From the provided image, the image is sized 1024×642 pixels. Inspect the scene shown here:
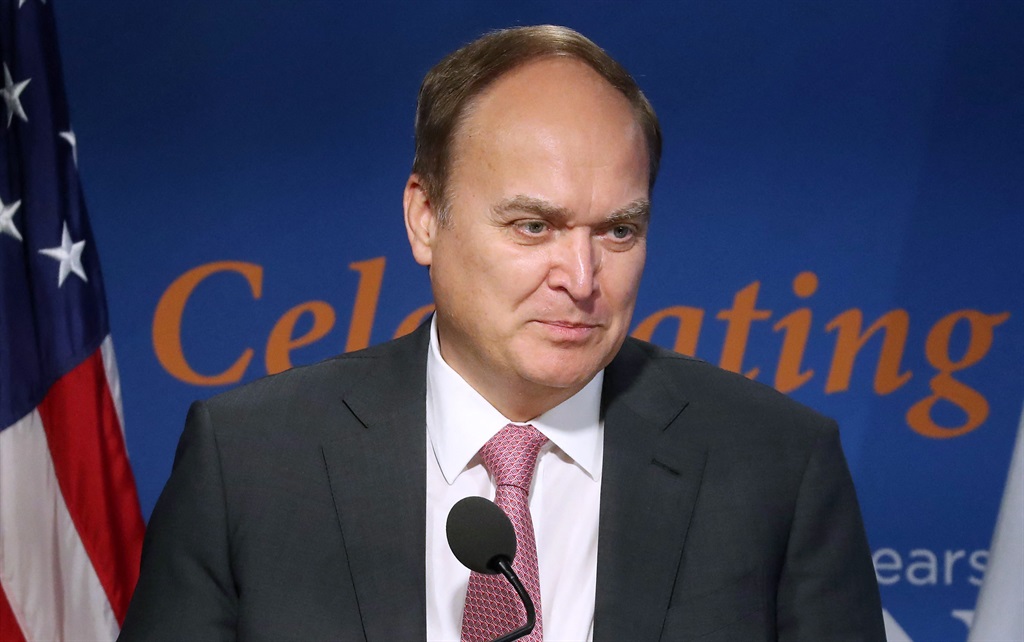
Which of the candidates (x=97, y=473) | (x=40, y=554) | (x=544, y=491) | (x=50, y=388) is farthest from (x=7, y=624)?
(x=544, y=491)

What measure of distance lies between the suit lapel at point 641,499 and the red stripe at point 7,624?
1607mm

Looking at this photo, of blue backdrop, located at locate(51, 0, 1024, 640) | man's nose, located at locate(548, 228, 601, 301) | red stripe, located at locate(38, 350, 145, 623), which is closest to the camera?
man's nose, located at locate(548, 228, 601, 301)

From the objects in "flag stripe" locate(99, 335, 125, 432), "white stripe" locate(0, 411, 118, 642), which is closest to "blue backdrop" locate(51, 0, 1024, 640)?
"flag stripe" locate(99, 335, 125, 432)

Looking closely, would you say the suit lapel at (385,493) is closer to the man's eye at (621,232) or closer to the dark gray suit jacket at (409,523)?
the dark gray suit jacket at (409,523)

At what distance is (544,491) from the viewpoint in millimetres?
1899

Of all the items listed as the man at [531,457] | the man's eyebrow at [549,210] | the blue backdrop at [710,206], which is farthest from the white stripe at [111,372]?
the man's eyebrow at [549,210]

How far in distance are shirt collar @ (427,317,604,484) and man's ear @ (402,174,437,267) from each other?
18cm

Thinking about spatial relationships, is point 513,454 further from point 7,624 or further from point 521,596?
point 7,624

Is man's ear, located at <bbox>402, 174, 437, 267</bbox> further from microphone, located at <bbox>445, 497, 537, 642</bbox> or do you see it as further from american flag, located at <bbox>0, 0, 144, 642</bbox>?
american flag, located at <bbox>0, 0, 144, 642</bbox>

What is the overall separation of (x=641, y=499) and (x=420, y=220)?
1.81 feet

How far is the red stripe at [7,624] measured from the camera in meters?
2.77

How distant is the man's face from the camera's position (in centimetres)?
172

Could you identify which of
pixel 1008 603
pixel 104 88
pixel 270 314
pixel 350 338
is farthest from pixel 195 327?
pixel 1008 603

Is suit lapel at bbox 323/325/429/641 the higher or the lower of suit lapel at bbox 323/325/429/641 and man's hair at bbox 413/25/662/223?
the lower
